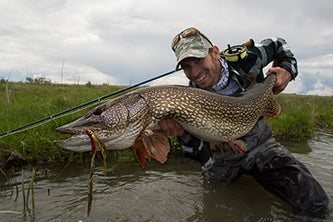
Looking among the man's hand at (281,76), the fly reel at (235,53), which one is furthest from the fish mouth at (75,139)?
the man's hand at (281,76)

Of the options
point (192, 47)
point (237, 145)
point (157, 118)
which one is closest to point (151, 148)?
point (157, 118)

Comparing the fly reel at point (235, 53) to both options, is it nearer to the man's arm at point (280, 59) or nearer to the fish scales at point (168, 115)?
the man's arm at point (280, 59)

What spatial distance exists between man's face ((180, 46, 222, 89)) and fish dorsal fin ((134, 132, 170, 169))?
0.87m

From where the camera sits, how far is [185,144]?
310cm

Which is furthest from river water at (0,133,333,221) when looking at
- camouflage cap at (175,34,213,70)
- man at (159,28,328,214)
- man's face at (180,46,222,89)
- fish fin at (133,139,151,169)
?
camouflage cap at (175,34,213,70)

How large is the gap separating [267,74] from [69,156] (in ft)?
9.59

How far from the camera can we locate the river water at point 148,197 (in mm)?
2346

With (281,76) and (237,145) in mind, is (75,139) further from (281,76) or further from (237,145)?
(281,76)

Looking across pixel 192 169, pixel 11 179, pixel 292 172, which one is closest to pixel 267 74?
pixel 292 172

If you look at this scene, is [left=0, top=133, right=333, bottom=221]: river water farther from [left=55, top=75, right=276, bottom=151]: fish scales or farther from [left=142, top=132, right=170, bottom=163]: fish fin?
[left=55, top=75, right=276, bottom=151]: fish scales

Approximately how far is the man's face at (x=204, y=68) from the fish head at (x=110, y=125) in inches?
31.0

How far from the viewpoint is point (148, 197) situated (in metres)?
2.70

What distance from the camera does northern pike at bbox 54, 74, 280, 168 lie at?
80.0 inches

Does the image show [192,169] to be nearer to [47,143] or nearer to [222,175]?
[222,175]
